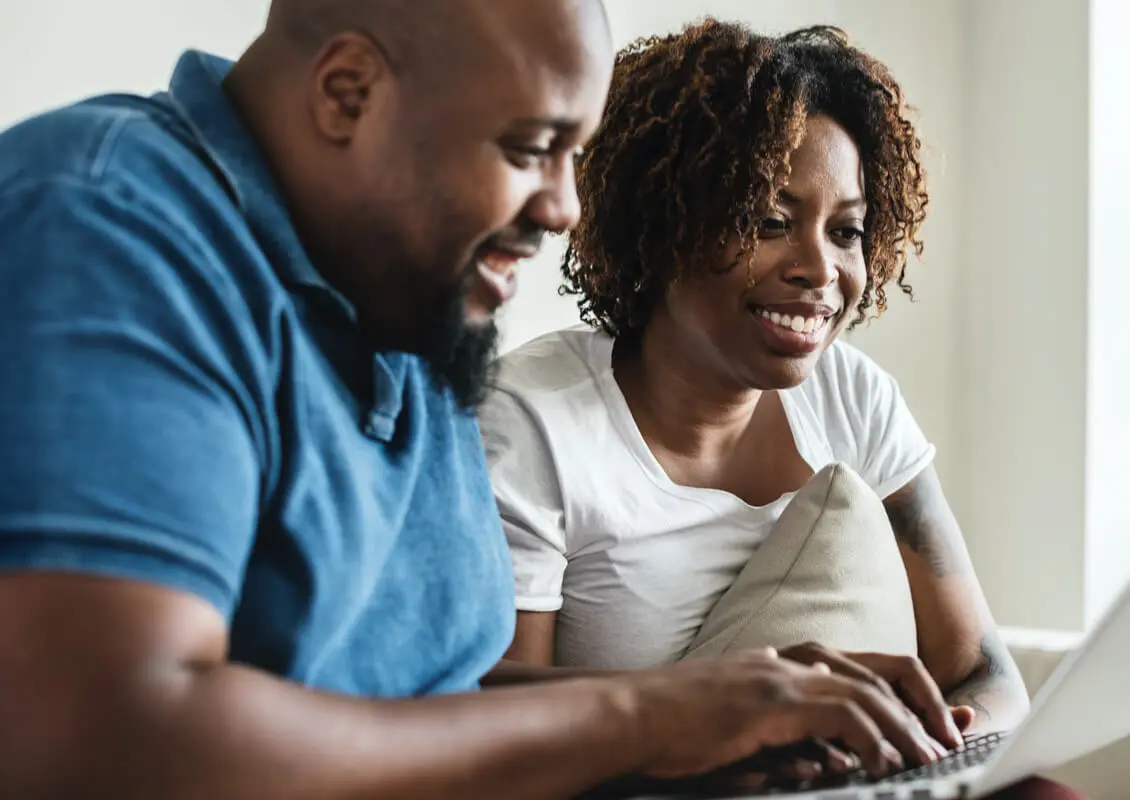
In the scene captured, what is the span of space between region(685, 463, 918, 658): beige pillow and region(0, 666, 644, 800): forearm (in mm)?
545

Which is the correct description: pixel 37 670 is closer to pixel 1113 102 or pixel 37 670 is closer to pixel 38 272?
pixel 38 272

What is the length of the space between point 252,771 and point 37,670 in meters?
0.12

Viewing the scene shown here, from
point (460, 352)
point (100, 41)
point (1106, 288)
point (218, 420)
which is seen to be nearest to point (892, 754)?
point (460, 352)

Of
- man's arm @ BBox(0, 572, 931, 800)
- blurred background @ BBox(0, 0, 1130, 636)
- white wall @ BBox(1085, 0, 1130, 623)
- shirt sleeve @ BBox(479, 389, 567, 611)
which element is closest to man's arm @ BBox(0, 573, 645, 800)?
man's arm @ BBox(0, 572, 931, 800)

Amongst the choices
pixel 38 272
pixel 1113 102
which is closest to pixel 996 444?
pixel 1113 102

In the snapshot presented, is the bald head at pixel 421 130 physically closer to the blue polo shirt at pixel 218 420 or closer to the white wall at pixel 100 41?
the blue polo shirt at pixel 218 420

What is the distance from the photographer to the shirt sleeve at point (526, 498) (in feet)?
4.38

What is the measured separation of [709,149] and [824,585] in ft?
1.70

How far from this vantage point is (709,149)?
4.79 ft

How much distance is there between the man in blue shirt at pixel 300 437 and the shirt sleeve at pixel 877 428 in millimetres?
703

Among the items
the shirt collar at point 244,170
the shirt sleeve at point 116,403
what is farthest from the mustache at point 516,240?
the shirt sleeve at point 116,403

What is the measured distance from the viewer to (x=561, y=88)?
2.81ft

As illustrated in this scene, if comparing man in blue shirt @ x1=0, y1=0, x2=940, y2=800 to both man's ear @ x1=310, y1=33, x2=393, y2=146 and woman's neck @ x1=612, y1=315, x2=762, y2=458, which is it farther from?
woman's neck @ x1=612, y1=315, x2=762, y2=458

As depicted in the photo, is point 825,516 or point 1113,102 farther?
point 1113,102
